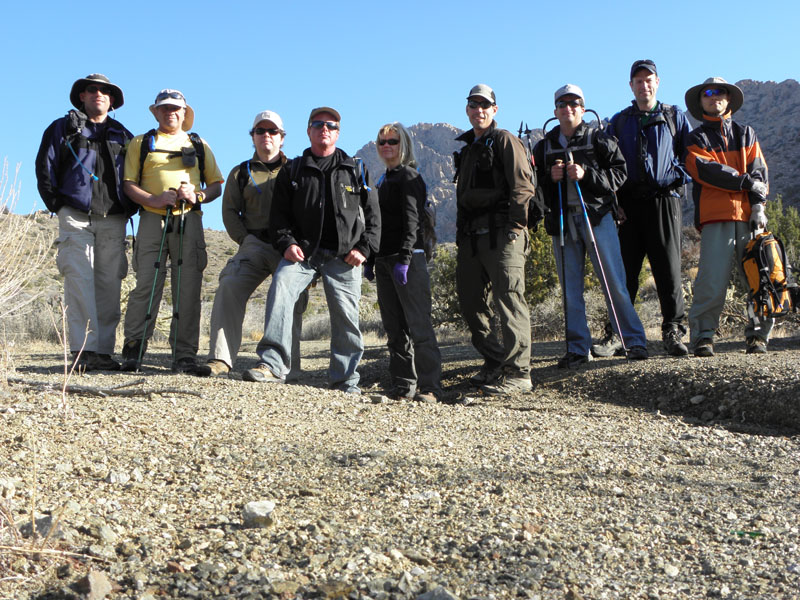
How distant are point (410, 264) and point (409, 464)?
274 cm

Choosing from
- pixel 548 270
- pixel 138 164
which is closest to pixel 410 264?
pixel 138 164

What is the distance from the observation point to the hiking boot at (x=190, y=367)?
5.97 metres

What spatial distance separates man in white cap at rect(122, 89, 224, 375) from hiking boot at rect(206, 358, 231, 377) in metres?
0.36

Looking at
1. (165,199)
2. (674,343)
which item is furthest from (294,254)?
(674,343)

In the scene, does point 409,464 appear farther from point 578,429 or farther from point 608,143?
point 608,143

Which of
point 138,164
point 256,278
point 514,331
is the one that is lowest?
point 514,331

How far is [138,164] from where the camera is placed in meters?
6.38

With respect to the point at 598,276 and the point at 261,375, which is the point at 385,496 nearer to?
the point at 261,375

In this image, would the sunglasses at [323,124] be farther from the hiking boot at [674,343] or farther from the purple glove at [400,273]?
the hiking boot at [674,343]

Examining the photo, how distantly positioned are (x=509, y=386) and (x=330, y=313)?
153 cm

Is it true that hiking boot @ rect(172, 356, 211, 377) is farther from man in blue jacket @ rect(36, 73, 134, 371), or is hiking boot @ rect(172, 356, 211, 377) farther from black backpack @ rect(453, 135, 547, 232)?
black backpack @ rect(453, 135, 547, 232)

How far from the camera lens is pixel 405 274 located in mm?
5965

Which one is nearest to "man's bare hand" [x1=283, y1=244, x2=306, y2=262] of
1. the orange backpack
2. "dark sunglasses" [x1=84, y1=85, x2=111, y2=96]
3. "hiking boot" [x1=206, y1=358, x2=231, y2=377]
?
"hiking boot" [x1=206, y1=358, x2=231, y2=377]

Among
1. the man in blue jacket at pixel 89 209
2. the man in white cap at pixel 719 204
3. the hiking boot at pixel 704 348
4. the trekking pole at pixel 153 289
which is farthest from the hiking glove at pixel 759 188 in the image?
the man in blue jacket at pixel 89 209
